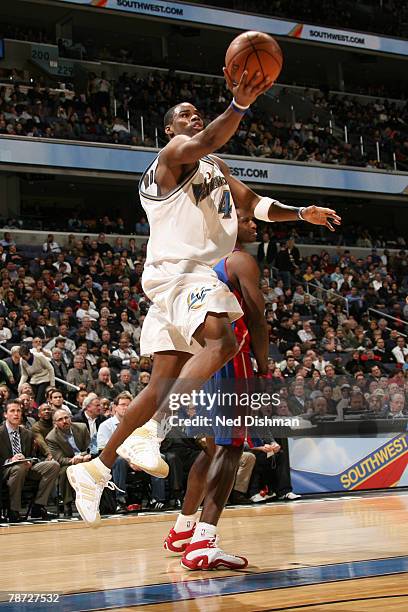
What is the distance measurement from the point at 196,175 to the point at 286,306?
1616 centimetres

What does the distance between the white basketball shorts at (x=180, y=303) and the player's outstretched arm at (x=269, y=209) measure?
795 millimetres

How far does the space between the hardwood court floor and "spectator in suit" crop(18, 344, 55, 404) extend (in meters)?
4.75

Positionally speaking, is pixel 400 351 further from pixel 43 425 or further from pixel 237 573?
pixel 237 573

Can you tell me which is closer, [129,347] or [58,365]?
[58,365]

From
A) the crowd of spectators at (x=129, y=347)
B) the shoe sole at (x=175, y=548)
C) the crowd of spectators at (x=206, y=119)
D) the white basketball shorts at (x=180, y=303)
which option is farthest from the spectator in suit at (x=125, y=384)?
the crowd of spectators at (x=206, y=119)

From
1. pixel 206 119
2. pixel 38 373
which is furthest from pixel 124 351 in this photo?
pixel 206 119

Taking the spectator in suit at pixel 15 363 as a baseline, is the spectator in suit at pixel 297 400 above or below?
below

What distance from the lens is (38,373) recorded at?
544 inches

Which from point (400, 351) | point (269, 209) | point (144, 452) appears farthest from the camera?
point (400, 351)

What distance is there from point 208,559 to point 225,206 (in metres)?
2.05

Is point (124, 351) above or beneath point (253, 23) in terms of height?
beneath

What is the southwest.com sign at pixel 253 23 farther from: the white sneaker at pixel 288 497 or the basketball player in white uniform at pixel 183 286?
the basketball player in white uniform at pixel 183 286

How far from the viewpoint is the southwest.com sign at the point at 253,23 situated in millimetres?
26688

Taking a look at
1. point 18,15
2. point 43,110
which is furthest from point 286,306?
point 18,15
